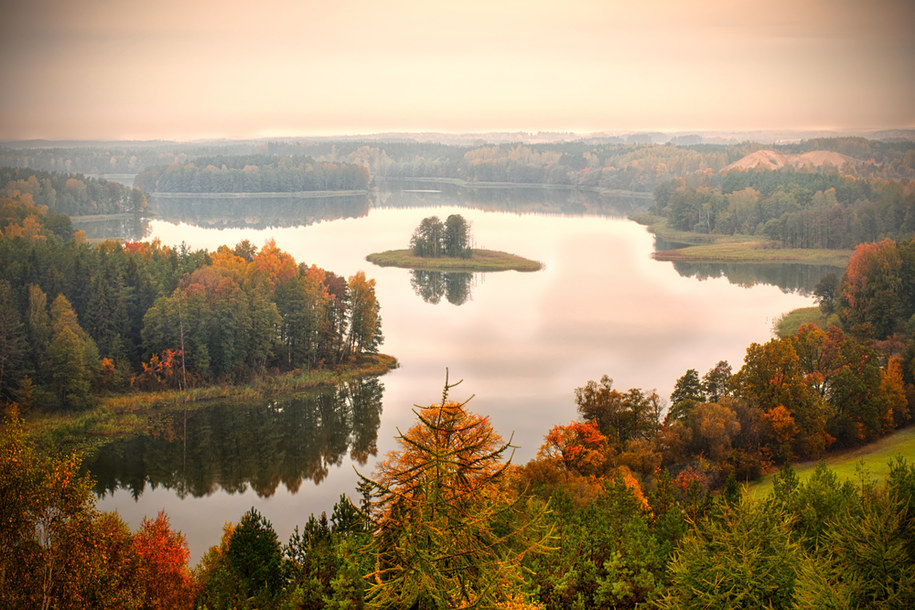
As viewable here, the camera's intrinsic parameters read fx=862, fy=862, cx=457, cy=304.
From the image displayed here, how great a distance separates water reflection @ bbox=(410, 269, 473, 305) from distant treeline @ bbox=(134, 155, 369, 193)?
3283 inches

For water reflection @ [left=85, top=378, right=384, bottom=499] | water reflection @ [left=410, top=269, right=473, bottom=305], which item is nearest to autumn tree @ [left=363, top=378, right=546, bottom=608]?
water reflection @ [left=85, top=378, right=384, bottom=499]

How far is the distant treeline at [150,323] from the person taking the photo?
1260 inches

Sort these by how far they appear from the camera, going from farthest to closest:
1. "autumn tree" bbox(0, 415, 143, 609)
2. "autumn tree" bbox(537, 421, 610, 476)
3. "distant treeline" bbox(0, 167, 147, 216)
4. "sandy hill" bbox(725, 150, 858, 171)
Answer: "sandy hill" bbox(725, 150, 858, 171) → "distant treeline" bbox(0, 167, 147, 216) → "autumn tree" bbox(537, 421, 610, 476) → "autumn tree" bbox(0, 415, 143, 609)

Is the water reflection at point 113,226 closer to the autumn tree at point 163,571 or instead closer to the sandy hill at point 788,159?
the autumn tree at point 163,571

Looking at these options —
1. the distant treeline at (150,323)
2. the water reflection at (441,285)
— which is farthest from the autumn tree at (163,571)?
the water reflection at (441,285)

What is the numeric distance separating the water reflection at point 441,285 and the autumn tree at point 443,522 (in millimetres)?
42452

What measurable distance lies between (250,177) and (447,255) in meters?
82.8

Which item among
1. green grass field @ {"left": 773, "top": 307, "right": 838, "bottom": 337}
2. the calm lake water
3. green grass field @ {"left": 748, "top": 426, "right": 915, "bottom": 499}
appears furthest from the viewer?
green grass field @ {"left": 773, "top": 307, "right": 838, "bottom": 337}

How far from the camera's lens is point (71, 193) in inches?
3671

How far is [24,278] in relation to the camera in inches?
1457

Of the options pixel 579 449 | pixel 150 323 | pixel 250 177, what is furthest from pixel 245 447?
pixel 250 177

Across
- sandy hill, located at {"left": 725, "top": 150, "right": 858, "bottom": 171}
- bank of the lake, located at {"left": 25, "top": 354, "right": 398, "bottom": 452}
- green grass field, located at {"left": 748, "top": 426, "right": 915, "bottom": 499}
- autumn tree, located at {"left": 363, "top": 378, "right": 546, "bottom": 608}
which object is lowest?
bank of the lake, located at {"left": 25, "top": 354, "right": 398, "bottom": 452}

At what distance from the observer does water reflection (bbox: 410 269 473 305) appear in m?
54.1

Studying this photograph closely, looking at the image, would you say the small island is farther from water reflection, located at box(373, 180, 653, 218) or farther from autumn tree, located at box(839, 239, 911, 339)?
water reflection, located at box(373, 180, 653, 218)
